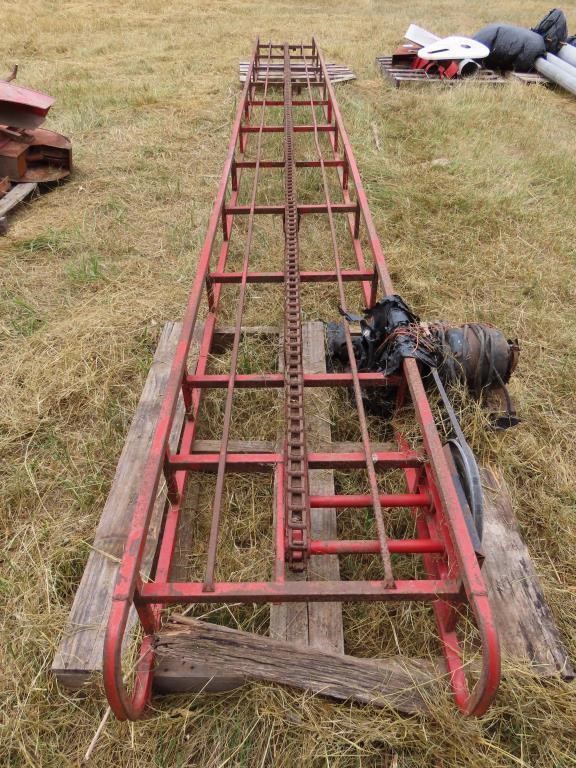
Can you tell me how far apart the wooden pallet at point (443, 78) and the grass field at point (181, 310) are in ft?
1.05

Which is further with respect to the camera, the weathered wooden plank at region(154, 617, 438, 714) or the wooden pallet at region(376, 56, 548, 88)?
the wooden pallet at region(376, 56, 548, 88)

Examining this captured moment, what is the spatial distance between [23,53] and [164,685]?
1236cm

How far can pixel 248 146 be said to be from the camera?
6641mm

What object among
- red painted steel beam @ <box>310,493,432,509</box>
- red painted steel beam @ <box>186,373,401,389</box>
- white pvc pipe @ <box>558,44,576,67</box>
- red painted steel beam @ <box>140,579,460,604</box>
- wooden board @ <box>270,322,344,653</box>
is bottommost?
wooden board @ <box>270,322,344,653</box>

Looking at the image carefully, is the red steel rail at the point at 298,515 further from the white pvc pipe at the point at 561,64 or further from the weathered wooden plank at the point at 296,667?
the white pvc pipe at the point at 561,64

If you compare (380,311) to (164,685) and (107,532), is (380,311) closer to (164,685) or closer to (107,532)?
(107,532)

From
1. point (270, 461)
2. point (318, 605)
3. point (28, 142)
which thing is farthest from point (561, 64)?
point (318, 605)

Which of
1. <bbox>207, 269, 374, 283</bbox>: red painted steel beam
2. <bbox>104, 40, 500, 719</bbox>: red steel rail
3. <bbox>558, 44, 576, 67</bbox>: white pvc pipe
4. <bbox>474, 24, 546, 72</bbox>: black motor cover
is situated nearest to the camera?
<bbox>104, 40, 500, 719</bbox>: red steel rail

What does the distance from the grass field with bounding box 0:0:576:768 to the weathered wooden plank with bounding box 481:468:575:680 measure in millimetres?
95

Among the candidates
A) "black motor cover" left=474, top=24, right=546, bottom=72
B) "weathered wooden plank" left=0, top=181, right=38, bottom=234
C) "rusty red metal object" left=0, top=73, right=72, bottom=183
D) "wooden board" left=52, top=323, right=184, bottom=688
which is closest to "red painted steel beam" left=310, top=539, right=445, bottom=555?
"wooden board" left=52, top=323, right=184, bottom=688

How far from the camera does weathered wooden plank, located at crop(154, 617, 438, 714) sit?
1.81 m

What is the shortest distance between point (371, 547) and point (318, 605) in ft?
1.23

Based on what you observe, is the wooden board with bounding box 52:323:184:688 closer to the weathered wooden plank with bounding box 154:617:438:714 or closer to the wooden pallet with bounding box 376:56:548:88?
the weathered wooden plank with bounding box 154:617:438:714

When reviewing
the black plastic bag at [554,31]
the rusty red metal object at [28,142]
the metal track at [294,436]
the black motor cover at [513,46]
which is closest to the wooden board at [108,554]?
the metal track at [294,436]
